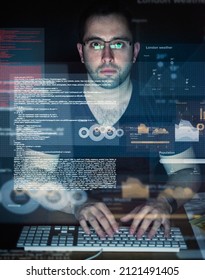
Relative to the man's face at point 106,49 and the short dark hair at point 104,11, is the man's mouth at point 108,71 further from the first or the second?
the short dark hair at point 104,11

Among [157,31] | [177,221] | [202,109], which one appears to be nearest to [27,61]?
Result: [157,31]

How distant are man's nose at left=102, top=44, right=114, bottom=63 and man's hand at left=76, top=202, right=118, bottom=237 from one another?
1.69 feet

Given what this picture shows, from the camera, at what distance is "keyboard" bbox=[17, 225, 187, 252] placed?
7.18 ft

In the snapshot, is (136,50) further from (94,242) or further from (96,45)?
(94,242)

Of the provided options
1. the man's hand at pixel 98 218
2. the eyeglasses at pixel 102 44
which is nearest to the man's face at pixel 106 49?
the eyeglasses at pixel 102 44

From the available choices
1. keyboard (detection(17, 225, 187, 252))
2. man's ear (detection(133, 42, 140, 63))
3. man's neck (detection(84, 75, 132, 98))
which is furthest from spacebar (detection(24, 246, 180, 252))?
man's ear (detection(133, 42, 140, 63))

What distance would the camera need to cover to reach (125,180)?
224 centimetres

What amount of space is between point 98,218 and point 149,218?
0.60 ft

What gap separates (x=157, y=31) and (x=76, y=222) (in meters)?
0.73

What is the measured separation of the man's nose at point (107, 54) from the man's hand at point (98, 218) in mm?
514

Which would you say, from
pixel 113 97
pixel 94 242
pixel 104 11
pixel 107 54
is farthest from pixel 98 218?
pixel 104 11

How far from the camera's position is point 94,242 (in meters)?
2.21

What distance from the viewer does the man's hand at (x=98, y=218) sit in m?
2.23
